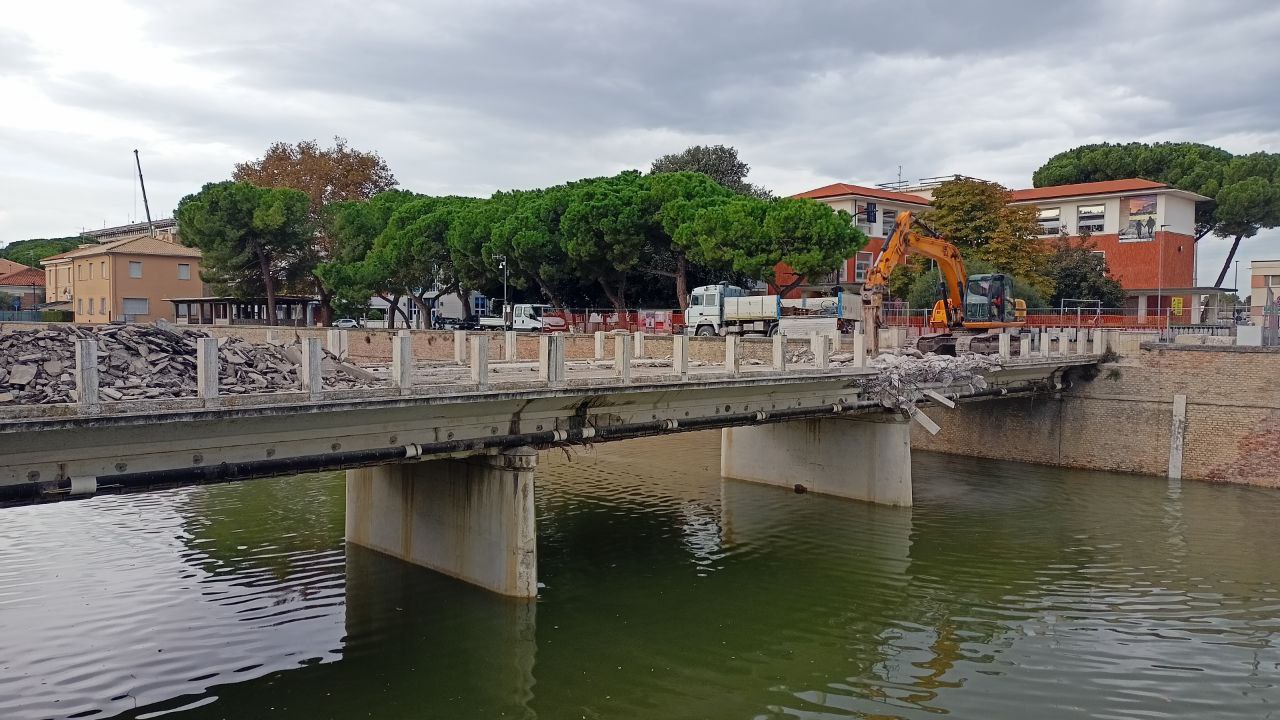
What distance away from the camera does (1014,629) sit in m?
15.7

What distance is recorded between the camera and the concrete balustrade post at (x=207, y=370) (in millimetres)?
10969

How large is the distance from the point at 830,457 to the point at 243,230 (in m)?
43.5

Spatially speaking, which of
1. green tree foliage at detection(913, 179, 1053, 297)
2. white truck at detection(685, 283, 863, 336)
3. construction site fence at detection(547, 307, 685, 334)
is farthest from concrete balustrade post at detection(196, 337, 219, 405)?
green tree foliage at detection(913, 179, 1053, 297)

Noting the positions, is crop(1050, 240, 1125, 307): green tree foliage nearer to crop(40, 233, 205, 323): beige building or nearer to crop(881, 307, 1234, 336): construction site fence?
crop(881, 307, 1234, 336): construction site fence

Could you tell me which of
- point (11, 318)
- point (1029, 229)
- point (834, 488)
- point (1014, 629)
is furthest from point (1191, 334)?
point (11, 318)

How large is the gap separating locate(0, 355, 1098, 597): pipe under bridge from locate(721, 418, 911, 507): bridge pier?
5cm

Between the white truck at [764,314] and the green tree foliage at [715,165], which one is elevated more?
the green tree foliage at [715,165]

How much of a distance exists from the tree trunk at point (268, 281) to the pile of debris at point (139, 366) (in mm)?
45811

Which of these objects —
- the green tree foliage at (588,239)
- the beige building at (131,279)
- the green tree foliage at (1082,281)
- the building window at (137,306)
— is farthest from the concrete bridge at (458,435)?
the building window at (137,306)

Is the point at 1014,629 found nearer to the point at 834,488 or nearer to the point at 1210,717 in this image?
the point at 1210,717

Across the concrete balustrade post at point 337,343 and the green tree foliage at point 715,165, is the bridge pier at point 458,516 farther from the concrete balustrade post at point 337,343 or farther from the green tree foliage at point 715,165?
the green tree foliage at point 715,165

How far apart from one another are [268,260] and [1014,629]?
53.1 m

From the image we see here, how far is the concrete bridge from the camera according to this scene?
416 inches

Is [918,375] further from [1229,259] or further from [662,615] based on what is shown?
[1229,259]
